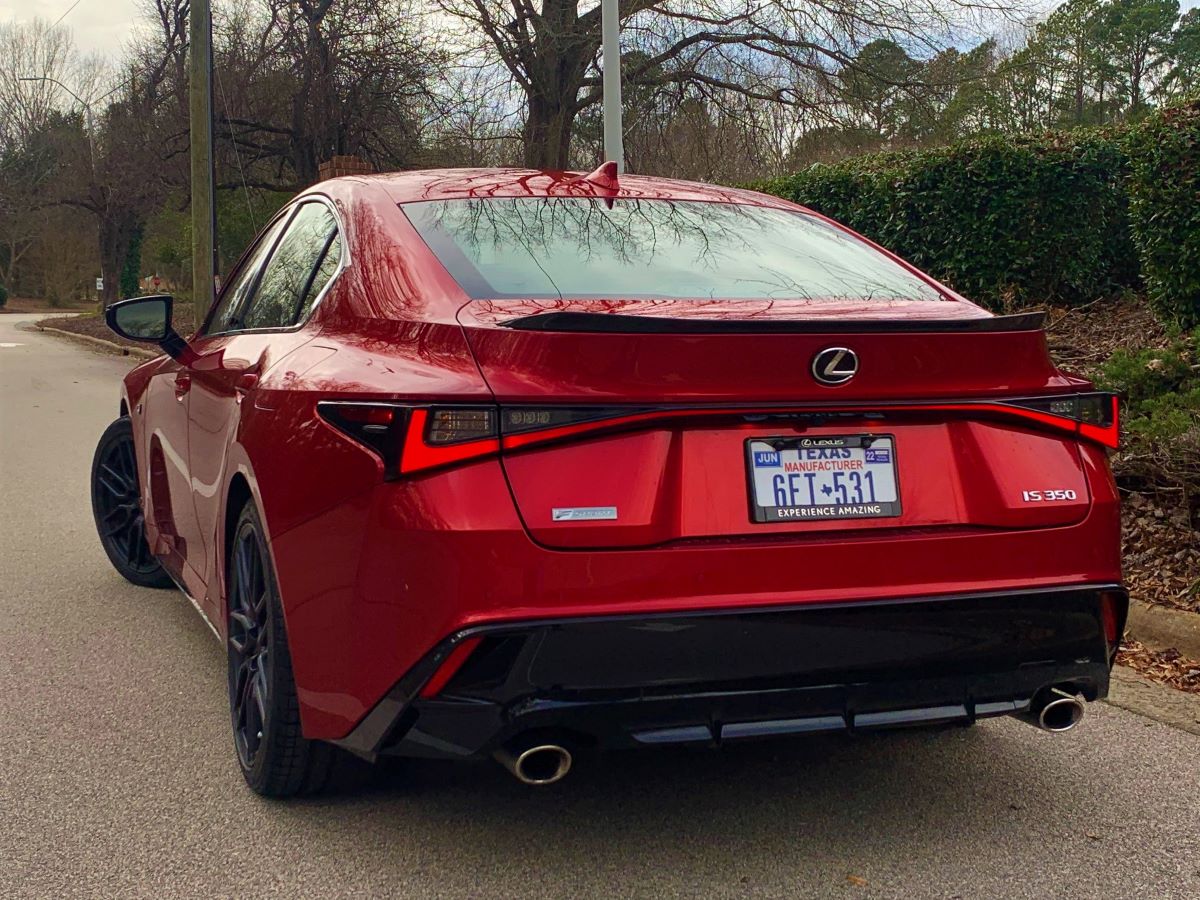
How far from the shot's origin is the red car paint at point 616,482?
2.58m

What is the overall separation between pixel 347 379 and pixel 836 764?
175cm

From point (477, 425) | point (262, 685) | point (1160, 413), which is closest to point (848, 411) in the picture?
point (477, 425)

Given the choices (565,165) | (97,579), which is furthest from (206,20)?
(97,579)

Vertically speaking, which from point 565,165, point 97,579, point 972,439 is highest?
point 565,165

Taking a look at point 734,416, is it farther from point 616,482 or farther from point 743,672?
point 743,672

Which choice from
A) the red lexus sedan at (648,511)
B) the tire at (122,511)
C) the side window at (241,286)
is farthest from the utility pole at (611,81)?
the red lexus sedan at (648,511)

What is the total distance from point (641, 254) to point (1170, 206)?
18.1ft

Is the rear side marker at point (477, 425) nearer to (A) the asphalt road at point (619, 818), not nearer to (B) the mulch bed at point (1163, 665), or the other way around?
(A) the asphalt road at point (619, 818)

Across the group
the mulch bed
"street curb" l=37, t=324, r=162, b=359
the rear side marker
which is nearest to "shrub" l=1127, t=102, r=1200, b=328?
the mulch bed

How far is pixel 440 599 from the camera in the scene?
8.43 ft

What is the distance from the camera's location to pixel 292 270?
13.0 ft

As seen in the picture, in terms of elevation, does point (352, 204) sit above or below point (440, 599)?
above

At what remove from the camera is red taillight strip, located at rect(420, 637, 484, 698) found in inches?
100

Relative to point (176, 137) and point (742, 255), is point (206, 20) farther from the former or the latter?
point (742, 255)
